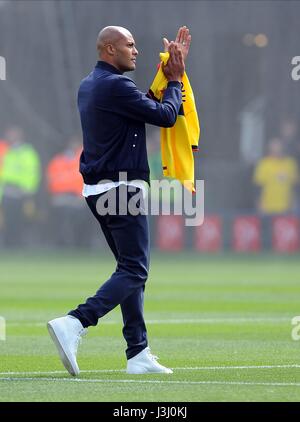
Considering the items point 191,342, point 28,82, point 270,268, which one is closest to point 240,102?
point 28,82

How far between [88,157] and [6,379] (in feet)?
5.17

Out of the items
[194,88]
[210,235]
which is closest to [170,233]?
[210,235]

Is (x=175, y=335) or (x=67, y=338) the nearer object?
(x=67, y=338)

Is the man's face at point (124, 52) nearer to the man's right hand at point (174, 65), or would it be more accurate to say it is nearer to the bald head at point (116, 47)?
the bald head at point (116, 47)

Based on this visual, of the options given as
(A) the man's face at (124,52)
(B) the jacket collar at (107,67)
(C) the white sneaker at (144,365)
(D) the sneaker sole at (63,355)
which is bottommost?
(C) the white sneaker at (144,365)

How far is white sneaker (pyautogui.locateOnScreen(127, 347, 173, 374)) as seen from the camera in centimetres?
891

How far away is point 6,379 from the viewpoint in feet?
27.9

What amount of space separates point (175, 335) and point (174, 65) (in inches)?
129

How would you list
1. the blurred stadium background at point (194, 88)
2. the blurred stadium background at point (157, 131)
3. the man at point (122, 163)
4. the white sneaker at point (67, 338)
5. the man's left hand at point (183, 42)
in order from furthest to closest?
the blurred stadium background at point (194, 88) < the blurred stadium background at point (157, 131) < the man's left hand at point (183, 42) < the man at point (122, 163) < the white sneaker at point (67, 338)

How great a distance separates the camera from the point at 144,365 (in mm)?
8930

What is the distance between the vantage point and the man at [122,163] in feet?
29.1

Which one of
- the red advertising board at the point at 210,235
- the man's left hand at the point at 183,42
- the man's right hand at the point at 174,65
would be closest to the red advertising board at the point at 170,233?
the red advertising board at the point at 210,235

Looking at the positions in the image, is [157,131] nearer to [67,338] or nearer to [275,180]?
[275,180]
